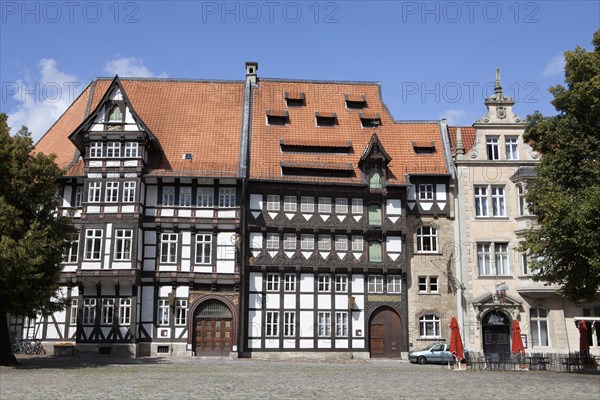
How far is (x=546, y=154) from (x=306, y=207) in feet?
51.0

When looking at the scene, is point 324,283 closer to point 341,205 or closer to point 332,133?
point 341,205

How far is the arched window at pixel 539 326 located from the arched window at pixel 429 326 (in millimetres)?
5354

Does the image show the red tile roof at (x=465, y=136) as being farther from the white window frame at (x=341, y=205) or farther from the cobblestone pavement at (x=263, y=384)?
the cobblestone pavement at (x=263, y=384)

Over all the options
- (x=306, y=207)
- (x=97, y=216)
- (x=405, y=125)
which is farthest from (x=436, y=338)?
(x=97, y=216)

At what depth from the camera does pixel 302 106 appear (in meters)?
45.2

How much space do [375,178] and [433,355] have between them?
1093 cm

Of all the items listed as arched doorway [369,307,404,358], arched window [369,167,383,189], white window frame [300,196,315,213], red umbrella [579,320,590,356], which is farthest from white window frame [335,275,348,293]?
red umbrella [579,320,590,356]

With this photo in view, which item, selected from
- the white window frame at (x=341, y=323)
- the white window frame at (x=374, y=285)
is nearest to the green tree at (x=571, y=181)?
the white window frame at (x=374, y=285)

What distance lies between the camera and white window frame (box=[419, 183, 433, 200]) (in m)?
41.8

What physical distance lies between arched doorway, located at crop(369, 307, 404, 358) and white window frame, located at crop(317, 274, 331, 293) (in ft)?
10.3

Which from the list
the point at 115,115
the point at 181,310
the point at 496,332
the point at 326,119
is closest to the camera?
the point at 181,310

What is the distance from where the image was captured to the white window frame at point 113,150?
38.7 m

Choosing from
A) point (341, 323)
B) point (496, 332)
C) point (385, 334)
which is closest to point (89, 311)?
point (341, 323)

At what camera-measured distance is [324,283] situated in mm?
39969
